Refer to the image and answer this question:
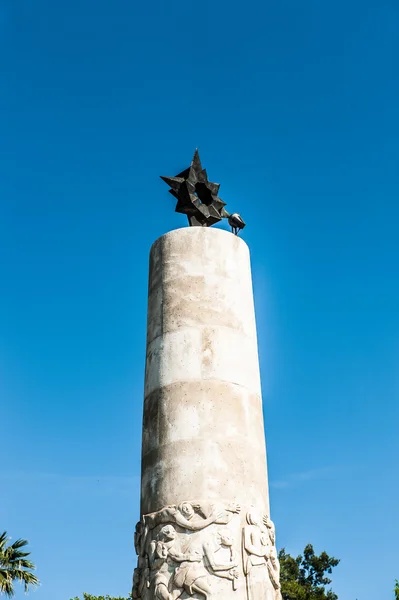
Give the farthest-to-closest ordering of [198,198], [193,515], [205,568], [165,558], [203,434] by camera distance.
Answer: [198,198], [203,434], [193,515], [165,558], [205,568]

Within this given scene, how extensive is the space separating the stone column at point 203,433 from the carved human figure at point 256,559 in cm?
1

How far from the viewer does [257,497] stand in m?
10.2

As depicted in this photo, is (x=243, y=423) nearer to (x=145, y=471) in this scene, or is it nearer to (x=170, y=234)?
(x=145, y=471)

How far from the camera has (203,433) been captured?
33.2 feet

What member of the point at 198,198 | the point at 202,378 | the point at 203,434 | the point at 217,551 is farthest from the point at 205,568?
the point at 198,198

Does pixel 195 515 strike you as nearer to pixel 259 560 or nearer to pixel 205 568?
pixel 205 568

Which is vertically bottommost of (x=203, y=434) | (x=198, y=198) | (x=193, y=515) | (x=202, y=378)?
(x=193, y=515)

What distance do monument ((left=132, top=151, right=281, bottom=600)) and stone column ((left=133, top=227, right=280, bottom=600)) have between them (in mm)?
16

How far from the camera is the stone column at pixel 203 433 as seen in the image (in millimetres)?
9312

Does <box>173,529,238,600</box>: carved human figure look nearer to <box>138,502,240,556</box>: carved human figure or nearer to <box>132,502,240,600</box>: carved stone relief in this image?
<box>132,502,240,600</box>: carved stone relief

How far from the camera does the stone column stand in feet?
30.6

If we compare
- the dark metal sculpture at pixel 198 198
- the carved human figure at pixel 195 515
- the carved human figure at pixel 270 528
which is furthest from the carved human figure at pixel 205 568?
the dark metal sculpture at pixel 198 198

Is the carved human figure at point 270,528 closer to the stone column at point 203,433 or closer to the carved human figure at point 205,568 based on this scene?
the stone column at point 203,433

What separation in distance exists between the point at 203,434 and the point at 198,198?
5295 millimetres
